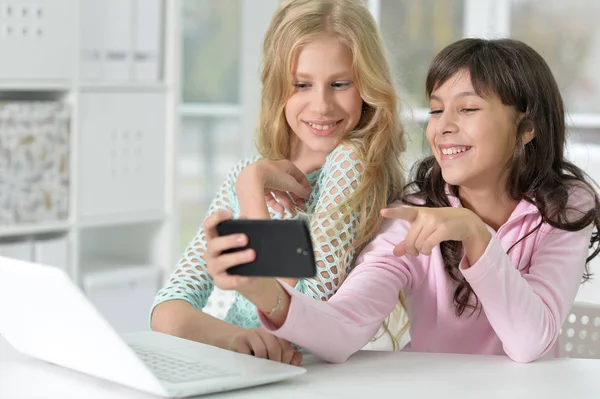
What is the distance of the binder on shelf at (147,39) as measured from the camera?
10.2 feet

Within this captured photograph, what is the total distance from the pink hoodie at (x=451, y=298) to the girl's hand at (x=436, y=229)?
0.02 m

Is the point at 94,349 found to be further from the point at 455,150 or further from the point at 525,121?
the point at 525,121

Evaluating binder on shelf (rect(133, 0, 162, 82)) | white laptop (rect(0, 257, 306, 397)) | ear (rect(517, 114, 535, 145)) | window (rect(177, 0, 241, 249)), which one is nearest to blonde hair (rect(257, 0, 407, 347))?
ear (rect(517, 114, 535, 145))

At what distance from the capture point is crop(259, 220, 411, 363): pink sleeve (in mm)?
1260

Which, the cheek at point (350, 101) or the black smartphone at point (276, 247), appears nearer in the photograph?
the black smartphone at point (276, 247)

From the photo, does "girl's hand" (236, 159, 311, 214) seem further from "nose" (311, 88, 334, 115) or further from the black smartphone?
the black smartphone

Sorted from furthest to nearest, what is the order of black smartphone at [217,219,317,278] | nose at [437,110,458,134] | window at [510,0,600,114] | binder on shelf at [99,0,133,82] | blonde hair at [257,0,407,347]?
window at [510,0,600,114] → binder on shelf at [99,0,133,82] → blonde hair at [257,0,407,347] → nose at [437,110,458,134] → black smartphone at [217,219,317,278]

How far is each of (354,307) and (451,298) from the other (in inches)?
8.6

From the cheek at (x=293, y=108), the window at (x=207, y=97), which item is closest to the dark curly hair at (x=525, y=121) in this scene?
the cheek at (x=293, y=108)

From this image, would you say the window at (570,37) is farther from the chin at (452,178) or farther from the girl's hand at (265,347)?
the girl's hand at (265,347)

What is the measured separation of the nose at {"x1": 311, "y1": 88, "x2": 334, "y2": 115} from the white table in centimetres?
47

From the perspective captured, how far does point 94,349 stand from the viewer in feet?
3.67

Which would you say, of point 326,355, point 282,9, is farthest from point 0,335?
point 282,9

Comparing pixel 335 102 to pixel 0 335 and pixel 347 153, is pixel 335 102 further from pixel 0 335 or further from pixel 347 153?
pixel 0 335
